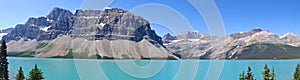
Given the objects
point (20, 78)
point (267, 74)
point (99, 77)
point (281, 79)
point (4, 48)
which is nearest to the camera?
point (20, 78)

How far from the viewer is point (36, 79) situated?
30.8 meters

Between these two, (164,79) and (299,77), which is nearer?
(299,77)

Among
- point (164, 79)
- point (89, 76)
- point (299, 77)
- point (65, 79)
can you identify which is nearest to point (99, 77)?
point (89, 76)

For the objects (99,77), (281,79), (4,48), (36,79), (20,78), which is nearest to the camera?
(36,79)

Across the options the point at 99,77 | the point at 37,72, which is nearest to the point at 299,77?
the point at 37,72

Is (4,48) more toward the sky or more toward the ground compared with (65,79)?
more toward the sky

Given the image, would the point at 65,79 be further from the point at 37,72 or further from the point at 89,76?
the point at 37,72

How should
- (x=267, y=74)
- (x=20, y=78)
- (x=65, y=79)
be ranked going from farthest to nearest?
(x=65, y=79) → (x=267, y=74) → (x=20, y=78)

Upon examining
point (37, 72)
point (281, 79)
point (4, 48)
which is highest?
point (4, 48)

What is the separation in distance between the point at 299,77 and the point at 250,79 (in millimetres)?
11064

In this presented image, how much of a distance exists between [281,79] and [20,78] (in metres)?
114

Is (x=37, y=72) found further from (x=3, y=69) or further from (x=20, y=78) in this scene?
(x=3, y=69)

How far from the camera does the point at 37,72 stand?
3092cm

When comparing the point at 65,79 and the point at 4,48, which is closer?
the point at 4,48
